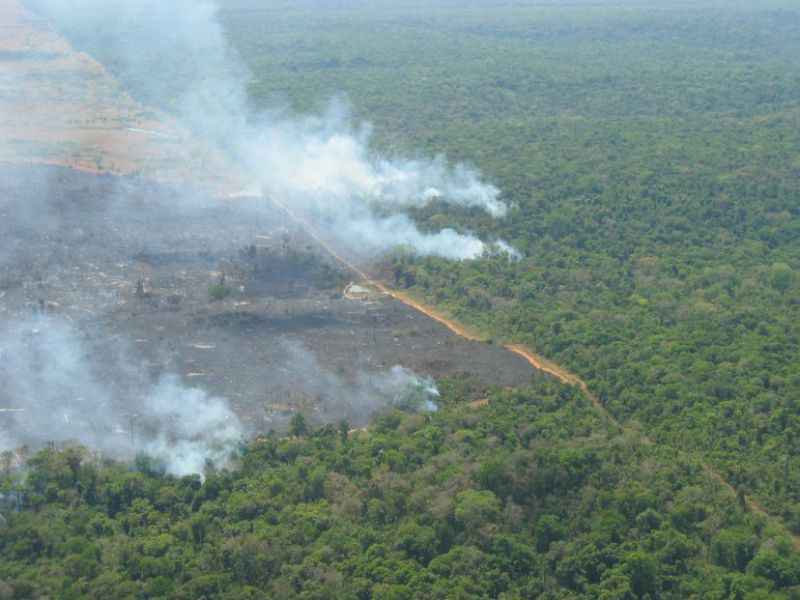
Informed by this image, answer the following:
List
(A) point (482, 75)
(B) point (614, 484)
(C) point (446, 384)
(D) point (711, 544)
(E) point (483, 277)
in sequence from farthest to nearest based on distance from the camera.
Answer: (A) point (482, 75) < (E) point (483, 277) < (C) point (446, 384) < (B) point (614, 484) < (D) point (711, 544)

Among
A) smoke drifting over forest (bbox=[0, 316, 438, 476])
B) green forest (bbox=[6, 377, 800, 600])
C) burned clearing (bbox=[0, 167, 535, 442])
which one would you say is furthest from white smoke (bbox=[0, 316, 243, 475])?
green forest (bbox=[6, 377, 800, 600])

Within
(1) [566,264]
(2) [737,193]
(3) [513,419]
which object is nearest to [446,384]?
(3) [513,419]

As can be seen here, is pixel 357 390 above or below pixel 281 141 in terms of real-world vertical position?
below

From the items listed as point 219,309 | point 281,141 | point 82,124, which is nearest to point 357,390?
point 219,309

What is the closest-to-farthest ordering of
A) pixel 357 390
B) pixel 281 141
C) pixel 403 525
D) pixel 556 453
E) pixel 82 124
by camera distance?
pixel 403 525 < pixel 556 453 < pixel 357 390 < pixel 281 141 < pixel 82 124

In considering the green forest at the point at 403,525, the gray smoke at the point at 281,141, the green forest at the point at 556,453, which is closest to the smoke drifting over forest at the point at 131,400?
the green forest at the point at 556,453

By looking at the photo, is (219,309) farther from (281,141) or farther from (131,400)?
(281,141)

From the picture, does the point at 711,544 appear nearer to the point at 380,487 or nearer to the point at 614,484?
the point at 614,484
